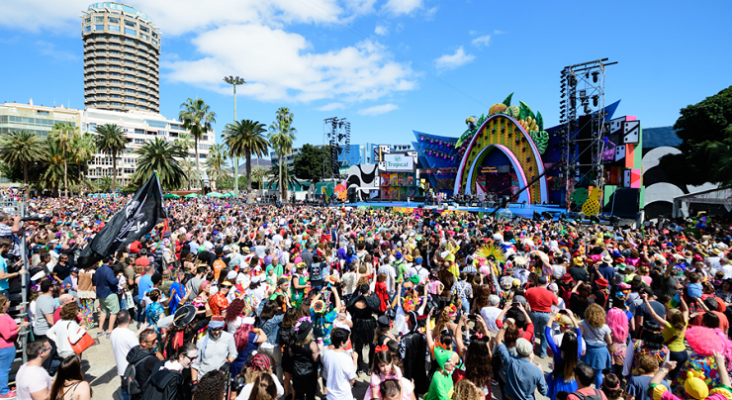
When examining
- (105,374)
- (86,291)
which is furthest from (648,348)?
(86,291)

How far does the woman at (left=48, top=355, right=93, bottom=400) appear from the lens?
10.9ft

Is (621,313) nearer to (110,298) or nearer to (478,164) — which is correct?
(110,298)

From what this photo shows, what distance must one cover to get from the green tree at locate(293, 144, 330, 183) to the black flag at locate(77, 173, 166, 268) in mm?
60045

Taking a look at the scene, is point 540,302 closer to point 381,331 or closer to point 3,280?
point 381,331

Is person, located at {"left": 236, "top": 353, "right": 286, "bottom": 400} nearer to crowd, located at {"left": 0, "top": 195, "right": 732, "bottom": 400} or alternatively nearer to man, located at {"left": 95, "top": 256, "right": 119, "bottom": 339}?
crowd, located at {"left": 0, "top": 195, "right": 732, "bottom": 400}

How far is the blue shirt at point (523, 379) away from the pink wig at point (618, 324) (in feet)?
5.73

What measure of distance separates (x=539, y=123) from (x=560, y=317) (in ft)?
114

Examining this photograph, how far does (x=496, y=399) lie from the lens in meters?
5.10

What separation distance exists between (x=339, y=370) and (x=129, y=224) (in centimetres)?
539

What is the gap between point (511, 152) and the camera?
120 feet

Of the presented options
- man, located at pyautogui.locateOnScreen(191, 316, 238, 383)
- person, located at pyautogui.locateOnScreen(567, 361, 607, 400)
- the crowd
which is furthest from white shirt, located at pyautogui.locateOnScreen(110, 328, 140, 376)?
person, located at pyautogui.locateOnScreen(567, 361, 607, 400)

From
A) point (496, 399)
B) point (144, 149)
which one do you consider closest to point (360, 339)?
point (496, 399)

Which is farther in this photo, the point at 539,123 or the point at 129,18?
the point at 129,18

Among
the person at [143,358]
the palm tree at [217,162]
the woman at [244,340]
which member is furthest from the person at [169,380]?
the palm tree at [217,162]
